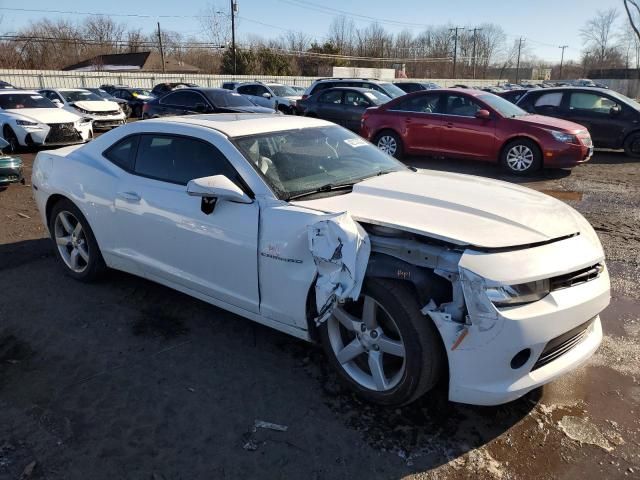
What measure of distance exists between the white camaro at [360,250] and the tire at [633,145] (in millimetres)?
9890

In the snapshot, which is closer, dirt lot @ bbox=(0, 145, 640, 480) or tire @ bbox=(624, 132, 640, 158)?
dirt lot @ bbox=(0, 145, 640, 480)

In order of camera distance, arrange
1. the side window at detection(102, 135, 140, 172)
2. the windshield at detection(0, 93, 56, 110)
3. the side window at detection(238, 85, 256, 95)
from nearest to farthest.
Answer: the side window at detection(102, 135, 140, 172) < the windshield at detection(0, 93, 56, 110) < the side window at detection(238, 85, 256, 95)

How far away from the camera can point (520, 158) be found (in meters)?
9.41

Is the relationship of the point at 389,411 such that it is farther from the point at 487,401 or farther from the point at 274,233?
the point at 274,233

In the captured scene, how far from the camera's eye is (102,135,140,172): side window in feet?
13.5

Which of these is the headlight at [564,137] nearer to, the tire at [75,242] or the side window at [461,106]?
the side window at [461,106]

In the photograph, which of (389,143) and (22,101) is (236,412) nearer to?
(389,143)

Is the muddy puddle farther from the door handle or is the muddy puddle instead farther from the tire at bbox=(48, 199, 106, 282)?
the tire at bbox=(48, 199, 106, 282)

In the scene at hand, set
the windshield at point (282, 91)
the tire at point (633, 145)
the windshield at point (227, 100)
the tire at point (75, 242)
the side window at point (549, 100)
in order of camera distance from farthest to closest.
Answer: the windshield at point (282, 91)
the windshield at point (227, 100)
the side window at point (549, 100)
the tire at point (633, 145)
the tire at point (75, 242)

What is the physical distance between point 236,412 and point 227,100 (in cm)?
1170

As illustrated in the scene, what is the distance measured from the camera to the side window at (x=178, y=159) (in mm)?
3512

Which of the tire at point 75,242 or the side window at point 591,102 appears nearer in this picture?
the tire at point 75,242

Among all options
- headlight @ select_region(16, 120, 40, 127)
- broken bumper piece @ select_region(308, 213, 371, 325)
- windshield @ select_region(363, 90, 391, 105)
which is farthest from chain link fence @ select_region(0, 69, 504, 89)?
broken bumper piece @ select_region(308, 213, 371, 325)

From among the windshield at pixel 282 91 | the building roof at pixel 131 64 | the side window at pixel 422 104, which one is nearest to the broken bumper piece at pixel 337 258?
the side window at pixel 422 104
